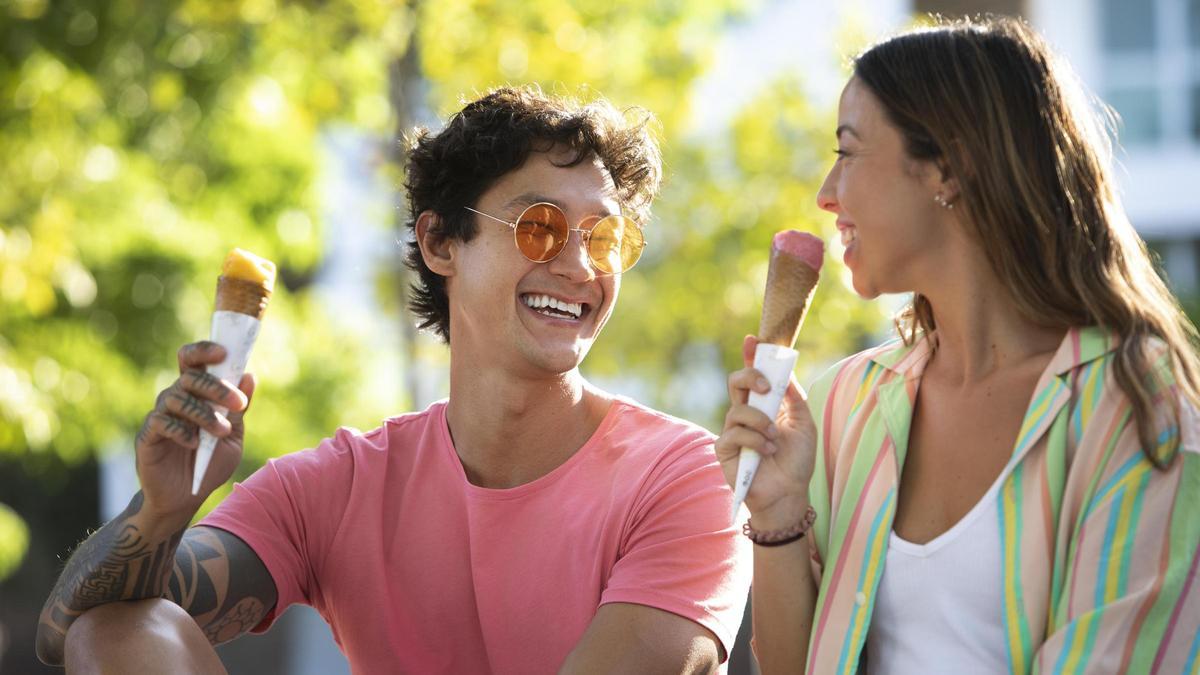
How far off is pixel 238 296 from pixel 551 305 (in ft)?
3.48

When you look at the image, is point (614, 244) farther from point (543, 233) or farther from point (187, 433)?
point (187, 433)

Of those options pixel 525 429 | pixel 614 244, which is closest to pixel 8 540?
pixel 525 429

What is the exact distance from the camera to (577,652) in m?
3.20

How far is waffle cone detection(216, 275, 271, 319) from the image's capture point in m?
2.82

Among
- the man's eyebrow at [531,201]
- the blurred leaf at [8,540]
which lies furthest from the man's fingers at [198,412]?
the blurred leaf at [8,540]

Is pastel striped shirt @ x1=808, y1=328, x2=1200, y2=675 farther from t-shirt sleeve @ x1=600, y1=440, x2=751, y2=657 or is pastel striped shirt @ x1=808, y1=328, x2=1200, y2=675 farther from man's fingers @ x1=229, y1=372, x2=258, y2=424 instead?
man's fingers @ x1=229, y1=372, x2=258, y2=424

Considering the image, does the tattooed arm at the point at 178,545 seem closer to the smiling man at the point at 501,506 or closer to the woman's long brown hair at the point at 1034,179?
the smiling man at the point at 501,506

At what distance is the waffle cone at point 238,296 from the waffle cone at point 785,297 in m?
0.97

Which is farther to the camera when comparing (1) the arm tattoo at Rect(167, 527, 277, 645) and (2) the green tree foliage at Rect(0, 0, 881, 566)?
(2) the green tree foliage at Rect(0, 0, 881, 566)

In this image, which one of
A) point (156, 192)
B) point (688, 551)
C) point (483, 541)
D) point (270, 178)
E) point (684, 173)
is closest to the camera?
point (688, 551)

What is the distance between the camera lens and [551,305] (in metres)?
3.72

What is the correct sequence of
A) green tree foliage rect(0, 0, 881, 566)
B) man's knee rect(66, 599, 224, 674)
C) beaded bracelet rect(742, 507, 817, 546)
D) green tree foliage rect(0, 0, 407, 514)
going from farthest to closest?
green tree foliage rect(0, 0, 881, 566) → green tree foliage rect(0, 0, 407, 514) → man's knee rect(66, 599, 224, 674) → beaded bracelet rect(742, 507, 817, 546)

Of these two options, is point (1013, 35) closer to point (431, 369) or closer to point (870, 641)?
point (870, 641)

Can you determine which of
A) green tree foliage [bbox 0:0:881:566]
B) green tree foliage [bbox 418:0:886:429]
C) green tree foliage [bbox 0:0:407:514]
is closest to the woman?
green tree foliage [bbox 0:0:881:566]
